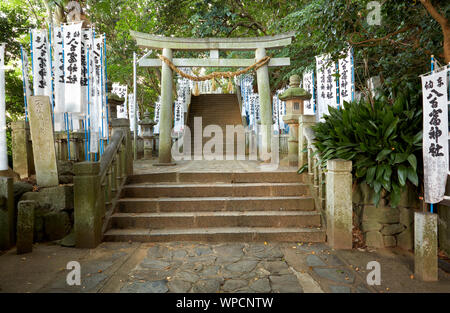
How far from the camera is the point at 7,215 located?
4.12 metres

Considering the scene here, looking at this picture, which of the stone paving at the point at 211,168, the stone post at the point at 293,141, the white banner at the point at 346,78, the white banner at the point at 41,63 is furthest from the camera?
the white banner at the point at 41,63

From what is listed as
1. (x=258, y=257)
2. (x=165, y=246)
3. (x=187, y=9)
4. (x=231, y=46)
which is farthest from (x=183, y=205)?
(x=187, y=9)

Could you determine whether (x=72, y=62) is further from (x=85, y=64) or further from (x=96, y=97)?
(x=96, y=97)

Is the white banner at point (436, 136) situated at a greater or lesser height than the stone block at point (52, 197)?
greater

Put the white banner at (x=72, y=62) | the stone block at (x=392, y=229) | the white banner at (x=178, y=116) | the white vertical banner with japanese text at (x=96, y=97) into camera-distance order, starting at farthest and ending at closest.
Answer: the white banner at (x=178, y=116) → the white banner at (x=72, y=62) → the white vertical banner with japanese text at (x=96, y=97) → the stone block at (x=392, y=229)

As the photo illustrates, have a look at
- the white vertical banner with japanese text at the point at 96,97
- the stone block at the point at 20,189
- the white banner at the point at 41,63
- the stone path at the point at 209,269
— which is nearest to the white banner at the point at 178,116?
the white vertical banner with japanese text at the point at 96,97

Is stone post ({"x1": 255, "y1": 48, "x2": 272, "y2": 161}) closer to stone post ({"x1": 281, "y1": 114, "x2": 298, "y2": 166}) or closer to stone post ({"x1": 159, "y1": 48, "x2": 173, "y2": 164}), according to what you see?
stone post ({"x1": 281, "y1": 114, "x2": 298, "y2": 166})

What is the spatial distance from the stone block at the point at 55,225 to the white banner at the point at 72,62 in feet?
9.22

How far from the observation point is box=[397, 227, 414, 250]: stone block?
13.3 feet

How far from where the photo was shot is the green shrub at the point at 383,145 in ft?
12.8

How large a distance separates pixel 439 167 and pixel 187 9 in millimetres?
12442

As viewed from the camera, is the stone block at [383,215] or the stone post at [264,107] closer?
the stone block at [383,215]

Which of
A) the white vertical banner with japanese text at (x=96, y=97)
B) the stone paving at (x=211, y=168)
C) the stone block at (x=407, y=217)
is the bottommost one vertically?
the stone block at (x=407, y=217)

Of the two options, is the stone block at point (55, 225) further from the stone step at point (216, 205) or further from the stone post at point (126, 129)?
the stone post at point (126, 129)
